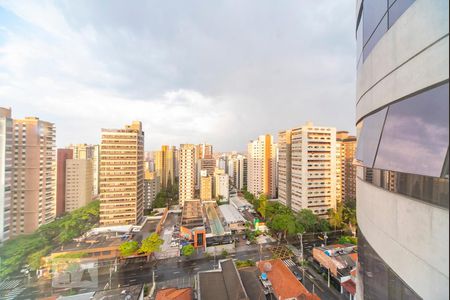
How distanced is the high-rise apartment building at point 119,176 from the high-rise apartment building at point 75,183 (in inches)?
426

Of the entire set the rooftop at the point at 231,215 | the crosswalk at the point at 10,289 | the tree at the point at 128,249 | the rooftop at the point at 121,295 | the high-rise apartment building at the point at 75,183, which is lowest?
the crosswalk at the point at 10,289

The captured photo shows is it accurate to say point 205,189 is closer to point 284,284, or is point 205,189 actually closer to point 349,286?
point 284,284

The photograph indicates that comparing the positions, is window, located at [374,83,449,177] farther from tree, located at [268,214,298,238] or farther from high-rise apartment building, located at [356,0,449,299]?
tree, located at [268,214,298,238]

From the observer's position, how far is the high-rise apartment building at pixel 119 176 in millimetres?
27438

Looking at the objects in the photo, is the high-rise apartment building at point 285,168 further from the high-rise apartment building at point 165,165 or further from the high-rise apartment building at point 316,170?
the high-rise apartment building at point 165,165

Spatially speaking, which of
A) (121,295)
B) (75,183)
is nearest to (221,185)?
(75,183)

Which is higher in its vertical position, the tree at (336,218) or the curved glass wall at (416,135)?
the curved glass wall at (416,135)

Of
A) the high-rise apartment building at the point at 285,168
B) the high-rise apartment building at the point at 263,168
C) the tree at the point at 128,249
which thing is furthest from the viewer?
the high-rise apartment building at the point at 263,168

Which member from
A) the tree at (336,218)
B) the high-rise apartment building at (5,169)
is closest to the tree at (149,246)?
the high-rise apartment building at (5,169)

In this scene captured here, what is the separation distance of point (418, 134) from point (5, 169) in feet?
106

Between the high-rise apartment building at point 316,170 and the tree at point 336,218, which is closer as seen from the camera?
the tree at point 336,218

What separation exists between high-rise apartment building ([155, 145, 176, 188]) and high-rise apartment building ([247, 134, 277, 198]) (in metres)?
26.8

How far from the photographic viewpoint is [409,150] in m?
2.34

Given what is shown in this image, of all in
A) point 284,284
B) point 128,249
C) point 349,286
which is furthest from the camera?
point 128,249
